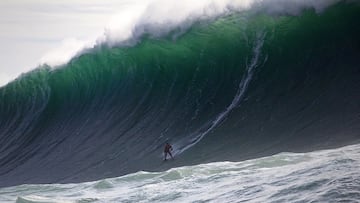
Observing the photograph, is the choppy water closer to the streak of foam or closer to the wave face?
the wave face

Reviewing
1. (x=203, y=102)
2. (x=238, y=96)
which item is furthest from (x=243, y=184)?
(x=203, y=102)

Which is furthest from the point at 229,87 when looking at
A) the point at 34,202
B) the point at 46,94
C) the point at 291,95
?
the point at 46,94

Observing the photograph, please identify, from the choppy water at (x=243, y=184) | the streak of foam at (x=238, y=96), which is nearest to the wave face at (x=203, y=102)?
the streak of foam at (x=238, y=96)

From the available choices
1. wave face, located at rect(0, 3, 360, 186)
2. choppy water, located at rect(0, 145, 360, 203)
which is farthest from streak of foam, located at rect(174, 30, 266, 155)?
choppy water, located at rect(0, 145, 360, 203)

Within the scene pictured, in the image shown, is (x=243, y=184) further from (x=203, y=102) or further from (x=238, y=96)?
(x=203, y=102)

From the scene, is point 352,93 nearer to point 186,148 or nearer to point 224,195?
point 186,148

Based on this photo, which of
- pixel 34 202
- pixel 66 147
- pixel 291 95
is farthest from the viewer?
pixel 66 147
